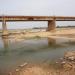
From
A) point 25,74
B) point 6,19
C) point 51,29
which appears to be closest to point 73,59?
point 25,74

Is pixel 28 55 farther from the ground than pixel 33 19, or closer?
closer

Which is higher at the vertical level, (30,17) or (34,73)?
(30,17)

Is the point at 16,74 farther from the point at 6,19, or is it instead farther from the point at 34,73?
the point at 6,19

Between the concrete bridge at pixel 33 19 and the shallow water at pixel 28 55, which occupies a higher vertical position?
the concrete bridge at pixel 33 19

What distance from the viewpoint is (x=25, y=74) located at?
15.4 meters

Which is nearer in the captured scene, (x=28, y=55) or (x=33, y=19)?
(x=28, y=55)

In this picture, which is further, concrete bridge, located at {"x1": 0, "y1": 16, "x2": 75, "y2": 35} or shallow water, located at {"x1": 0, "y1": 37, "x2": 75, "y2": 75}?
concrete bridge, located at {"x1": 0, "y1": 16, "x2": 75, "y2": 35}

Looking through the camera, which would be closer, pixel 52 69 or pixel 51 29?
pixel 52 69

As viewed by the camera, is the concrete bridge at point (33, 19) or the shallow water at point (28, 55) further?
the concrete bridge at point (33, 19)

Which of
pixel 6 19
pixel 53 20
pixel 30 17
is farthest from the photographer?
pixel 53 20

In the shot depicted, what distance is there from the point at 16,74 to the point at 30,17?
Answer: 6460cm

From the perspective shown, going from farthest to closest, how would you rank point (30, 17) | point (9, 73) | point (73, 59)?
point (30, 17) → point (73, 59) → point (9, 73)

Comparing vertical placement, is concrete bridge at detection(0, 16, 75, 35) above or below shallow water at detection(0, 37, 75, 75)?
above

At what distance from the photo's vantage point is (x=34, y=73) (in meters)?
15.6
